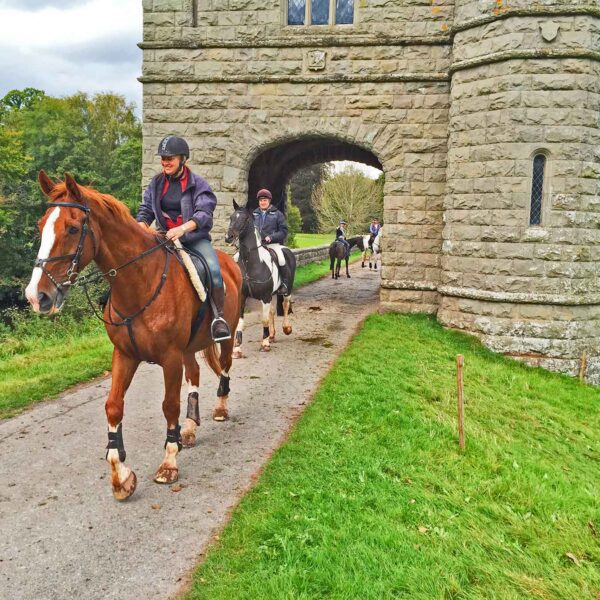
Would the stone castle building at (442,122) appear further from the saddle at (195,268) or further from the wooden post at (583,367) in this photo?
the saddle at (195,268)

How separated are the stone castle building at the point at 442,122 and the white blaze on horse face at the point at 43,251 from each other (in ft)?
27.7

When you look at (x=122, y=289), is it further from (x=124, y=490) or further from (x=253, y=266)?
(x=253, y=266)

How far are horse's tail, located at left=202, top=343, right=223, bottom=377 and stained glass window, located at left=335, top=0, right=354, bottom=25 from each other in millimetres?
8760

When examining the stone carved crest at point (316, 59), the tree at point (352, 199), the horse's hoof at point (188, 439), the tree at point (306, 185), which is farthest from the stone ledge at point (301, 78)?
the tree at point (306, 185)

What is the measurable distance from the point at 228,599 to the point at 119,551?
1.00 meters

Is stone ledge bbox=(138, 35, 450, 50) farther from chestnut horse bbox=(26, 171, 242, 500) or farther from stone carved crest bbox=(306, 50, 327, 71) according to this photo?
chestnut horse bbox=(26, 171, 242, 500)

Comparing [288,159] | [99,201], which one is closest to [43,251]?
[99,201]

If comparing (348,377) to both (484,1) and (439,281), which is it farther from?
(484,1)

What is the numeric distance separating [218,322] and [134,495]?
1740mm

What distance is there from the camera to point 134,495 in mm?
4680

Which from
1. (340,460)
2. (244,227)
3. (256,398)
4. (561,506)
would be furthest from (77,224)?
(244,227)

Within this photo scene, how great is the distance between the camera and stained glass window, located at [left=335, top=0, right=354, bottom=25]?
11.7 m

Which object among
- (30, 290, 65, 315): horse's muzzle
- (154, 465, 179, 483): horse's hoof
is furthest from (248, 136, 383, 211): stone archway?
(30, 290, 65, 315): horse's muzzle

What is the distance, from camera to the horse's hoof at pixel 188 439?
576 cm
